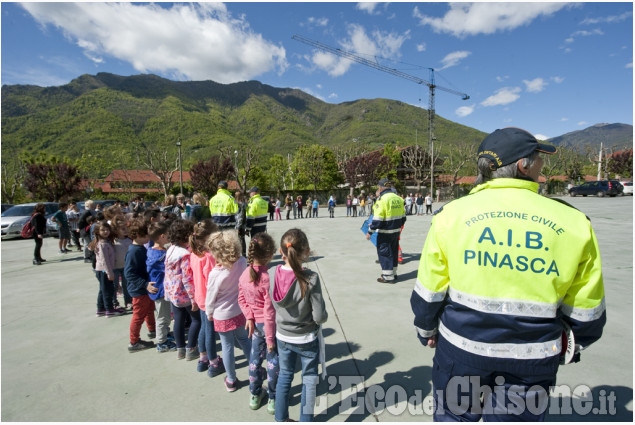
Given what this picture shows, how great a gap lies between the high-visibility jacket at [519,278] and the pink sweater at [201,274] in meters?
2.37

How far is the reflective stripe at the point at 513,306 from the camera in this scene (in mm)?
1461

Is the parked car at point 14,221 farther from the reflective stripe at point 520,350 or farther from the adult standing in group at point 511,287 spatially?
the reflective stripe at point 520,350

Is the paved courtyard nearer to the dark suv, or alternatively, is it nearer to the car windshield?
the car windshield

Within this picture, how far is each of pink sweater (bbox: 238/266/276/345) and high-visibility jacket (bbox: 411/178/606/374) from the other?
58.3 inches

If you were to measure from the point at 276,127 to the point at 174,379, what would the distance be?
493 feet

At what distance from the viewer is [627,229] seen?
37.8 ft

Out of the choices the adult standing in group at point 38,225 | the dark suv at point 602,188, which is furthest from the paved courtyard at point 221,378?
the dark suv at point 602,188

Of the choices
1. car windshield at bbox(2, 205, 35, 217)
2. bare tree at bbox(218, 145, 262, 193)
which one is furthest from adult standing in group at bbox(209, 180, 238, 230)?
bare tree at bbox(218, 145, 262, 193)

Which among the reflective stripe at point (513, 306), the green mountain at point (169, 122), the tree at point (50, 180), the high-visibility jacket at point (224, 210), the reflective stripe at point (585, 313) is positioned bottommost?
the reflective stripe at point (585, 313)

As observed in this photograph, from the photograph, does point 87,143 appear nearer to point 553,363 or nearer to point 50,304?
point 50,304

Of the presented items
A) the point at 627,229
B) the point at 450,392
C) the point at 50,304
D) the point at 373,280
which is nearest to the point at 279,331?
the point at 450,392

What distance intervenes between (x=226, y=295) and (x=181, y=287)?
0.74m

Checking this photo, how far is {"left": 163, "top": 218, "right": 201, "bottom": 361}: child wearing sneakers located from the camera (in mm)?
3328

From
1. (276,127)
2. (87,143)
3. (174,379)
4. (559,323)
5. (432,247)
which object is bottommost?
(174,379)
